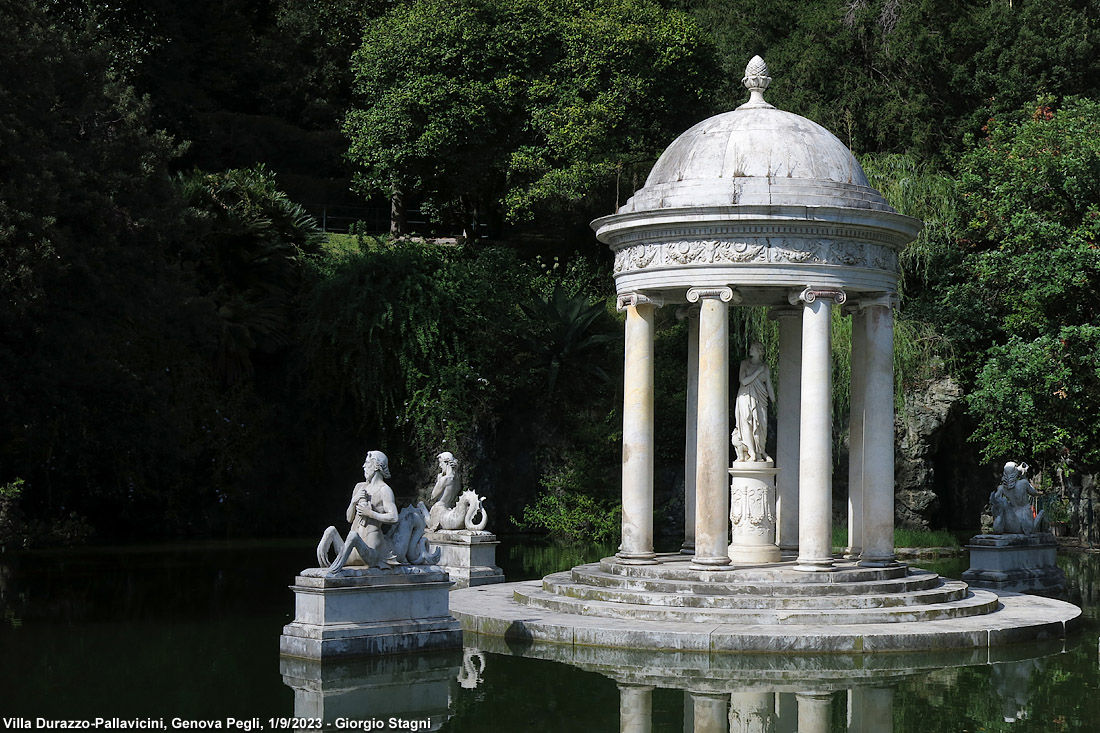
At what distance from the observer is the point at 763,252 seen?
631 inches

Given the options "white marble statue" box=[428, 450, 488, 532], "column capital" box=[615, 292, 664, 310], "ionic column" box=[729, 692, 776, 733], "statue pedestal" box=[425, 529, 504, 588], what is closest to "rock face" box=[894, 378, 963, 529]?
"white marble statue" box=[428, 450, 488, 532]

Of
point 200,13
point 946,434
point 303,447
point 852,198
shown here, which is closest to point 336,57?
point 200,13

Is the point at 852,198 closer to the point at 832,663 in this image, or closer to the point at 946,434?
the point at 832,663

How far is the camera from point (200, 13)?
43250 mm

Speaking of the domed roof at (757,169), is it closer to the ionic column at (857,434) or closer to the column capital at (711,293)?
the column capital at (711,293)

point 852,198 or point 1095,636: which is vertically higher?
point 852,198

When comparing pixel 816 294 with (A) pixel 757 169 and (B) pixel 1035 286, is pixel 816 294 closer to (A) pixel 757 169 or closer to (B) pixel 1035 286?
(A) pixel 757 169

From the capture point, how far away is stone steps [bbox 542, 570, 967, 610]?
1512 cm

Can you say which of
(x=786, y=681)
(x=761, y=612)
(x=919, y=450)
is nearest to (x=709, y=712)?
(x=786, y=681)

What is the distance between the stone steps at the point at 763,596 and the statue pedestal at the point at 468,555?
381 centimetres

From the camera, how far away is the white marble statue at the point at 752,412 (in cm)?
1766

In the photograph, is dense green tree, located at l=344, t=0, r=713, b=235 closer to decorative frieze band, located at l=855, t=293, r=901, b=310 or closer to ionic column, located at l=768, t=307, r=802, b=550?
ionic column, located at l=768, t=307, r=802, b=550

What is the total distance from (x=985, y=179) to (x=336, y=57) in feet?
→ 75.4

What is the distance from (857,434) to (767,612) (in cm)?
357
